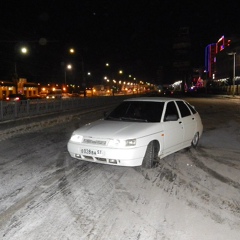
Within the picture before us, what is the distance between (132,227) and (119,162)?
2.22m

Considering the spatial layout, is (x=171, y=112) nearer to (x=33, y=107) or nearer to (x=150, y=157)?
(x=150, y=157)

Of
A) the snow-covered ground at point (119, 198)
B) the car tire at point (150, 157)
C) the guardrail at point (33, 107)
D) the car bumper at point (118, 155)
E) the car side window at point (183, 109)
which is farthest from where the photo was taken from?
the guardrail at point (33, 107)

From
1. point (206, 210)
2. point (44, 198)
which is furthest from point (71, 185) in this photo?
point (206, 210)

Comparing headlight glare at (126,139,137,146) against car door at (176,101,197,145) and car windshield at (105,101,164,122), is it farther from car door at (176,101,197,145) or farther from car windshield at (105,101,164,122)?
car door at (176,101,197,145)

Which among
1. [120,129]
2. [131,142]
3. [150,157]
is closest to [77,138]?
[120,129]

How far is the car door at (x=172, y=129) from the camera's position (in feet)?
22.8

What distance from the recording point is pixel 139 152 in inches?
240

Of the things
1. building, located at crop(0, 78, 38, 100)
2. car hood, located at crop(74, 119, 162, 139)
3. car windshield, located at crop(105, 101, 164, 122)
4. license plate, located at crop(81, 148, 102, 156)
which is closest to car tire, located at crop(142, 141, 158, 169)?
car hood, located at crop(74, 119, 162, 139)

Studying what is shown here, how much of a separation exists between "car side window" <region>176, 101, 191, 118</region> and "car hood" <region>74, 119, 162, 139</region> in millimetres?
1436

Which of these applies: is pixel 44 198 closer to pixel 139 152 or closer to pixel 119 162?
pixel 119 162

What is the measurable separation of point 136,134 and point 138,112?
1.36m

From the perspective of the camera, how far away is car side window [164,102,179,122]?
6967mm

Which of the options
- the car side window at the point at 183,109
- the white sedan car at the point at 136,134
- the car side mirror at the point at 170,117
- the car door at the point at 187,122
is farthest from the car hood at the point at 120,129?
the car side window at the point at 183,109

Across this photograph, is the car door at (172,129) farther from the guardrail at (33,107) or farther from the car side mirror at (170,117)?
the guardrail at (33,107)
